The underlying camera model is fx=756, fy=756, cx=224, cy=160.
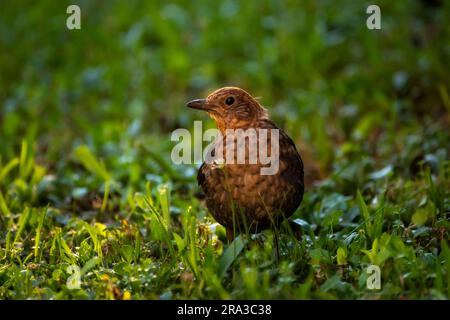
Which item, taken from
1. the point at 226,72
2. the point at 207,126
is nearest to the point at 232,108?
the point at 207,126

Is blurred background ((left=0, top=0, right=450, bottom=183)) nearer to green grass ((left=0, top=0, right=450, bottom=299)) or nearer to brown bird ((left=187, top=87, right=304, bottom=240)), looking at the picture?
green grass ((left=0, top=0, right=450, bottom=299))

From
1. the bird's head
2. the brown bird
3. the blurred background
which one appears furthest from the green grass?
the bird's head

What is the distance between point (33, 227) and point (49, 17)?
487 centimetres

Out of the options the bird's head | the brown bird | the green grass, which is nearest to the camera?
the green grass

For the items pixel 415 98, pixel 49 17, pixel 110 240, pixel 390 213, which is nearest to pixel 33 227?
pixel 110 240

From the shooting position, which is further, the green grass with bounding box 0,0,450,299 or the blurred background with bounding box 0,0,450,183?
the blurred background with bounding box 0,0,450,183

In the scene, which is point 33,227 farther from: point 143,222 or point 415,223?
point 415,223

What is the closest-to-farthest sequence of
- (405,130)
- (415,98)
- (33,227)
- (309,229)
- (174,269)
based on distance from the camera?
(174,269), (309,229), (33,227), (405,130), (415,98)

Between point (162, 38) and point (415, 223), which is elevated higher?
point (162, 38)

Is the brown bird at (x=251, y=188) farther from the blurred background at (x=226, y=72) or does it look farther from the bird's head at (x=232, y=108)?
the blurred background at (x=226, y=72)

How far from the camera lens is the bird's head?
4496 millimetres

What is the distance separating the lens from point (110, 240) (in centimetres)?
447

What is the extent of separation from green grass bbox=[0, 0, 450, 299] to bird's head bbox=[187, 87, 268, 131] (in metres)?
0.59

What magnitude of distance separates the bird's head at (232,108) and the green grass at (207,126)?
0.59 metres
